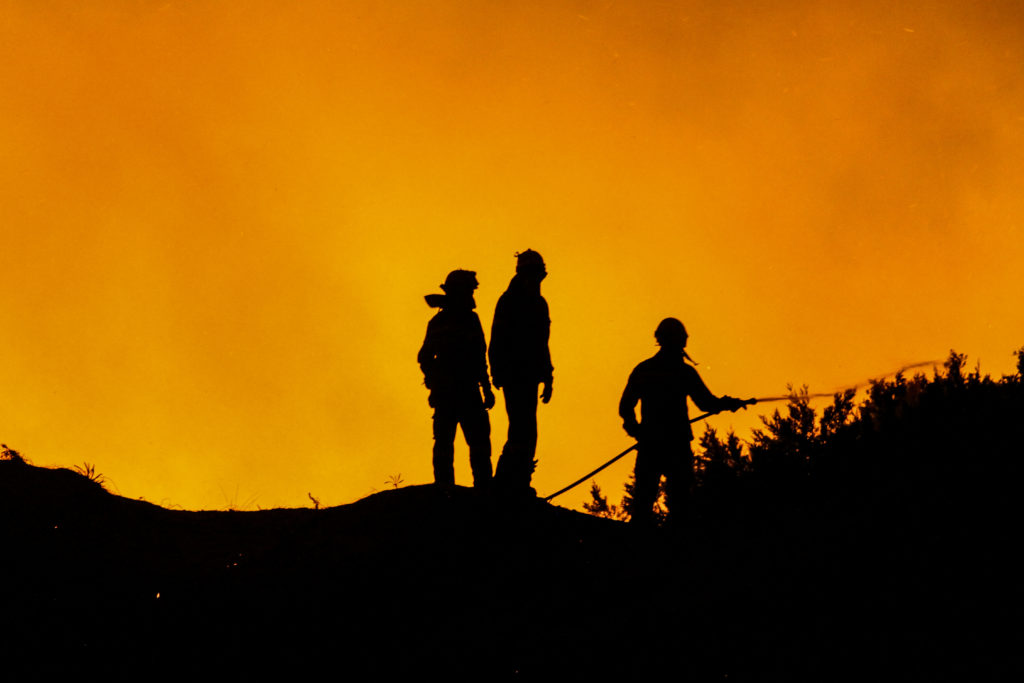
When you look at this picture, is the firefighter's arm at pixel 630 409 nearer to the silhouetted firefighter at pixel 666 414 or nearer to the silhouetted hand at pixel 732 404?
the silhouetted firefighter at pixel 666 414

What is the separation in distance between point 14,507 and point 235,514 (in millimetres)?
2347

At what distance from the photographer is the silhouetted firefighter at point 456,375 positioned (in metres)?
9.70

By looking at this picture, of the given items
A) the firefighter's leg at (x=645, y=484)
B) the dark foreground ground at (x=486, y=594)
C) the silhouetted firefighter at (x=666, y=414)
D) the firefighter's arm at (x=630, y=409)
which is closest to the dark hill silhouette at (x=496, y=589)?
the dark foreground ground at (x=486, y=594)

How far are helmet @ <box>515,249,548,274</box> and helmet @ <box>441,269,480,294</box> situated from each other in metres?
0.55

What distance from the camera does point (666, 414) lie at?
29.8 ft

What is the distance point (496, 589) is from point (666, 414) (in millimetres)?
2422

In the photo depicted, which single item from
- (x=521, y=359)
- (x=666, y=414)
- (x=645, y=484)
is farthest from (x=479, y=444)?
(x=666, y=414)

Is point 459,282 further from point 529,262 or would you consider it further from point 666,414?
point 666,414

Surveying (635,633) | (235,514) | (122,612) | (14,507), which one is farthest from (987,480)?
(14,507)

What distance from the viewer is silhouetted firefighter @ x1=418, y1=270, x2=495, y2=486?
31.8ft

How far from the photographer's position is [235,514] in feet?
35.2

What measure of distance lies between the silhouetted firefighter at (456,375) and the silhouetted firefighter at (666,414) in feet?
5.29

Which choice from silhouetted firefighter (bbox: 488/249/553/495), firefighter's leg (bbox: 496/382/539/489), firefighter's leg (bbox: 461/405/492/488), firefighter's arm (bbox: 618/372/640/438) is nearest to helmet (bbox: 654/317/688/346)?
firefighter's arm (bbox: 618/372/640/438)

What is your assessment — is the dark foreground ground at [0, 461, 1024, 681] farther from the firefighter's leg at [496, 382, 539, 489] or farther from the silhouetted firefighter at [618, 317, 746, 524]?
the silhouetted firefighter at [618, 317, 746, 524]
